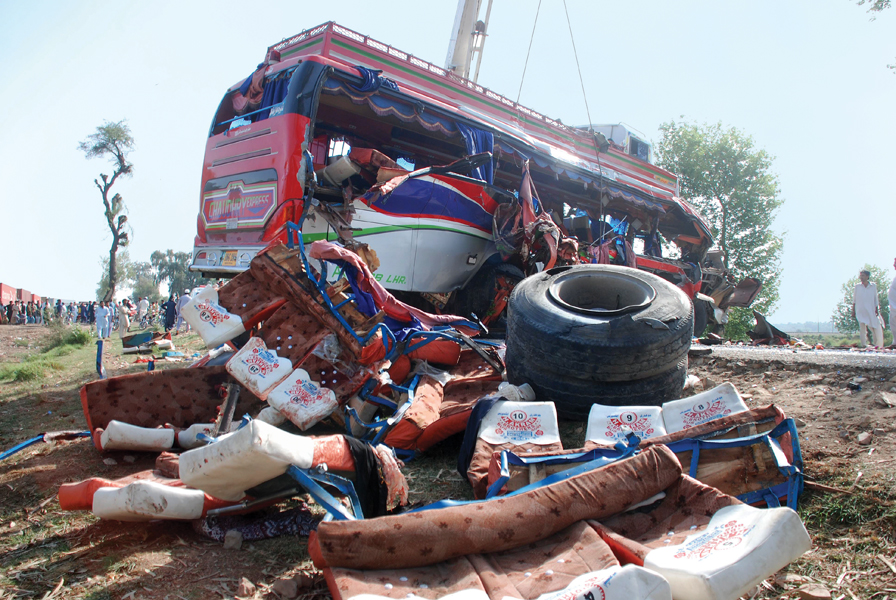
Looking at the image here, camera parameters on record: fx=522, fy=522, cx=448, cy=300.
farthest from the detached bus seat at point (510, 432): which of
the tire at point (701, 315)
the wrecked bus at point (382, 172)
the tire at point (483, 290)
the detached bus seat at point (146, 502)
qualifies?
the tire at point (701, 315)

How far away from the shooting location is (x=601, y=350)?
10.2 ft

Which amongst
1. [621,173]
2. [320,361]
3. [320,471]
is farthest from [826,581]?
[621,173]

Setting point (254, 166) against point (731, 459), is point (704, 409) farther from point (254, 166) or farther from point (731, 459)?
point (254, 166)

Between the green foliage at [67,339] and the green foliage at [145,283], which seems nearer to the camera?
the green foliage at [67,339]

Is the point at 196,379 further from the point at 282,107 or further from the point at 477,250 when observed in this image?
the point at 477,250

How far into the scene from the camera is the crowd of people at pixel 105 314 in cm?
1789

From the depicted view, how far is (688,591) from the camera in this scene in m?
1.35

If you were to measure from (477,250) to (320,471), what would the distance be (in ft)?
16.3

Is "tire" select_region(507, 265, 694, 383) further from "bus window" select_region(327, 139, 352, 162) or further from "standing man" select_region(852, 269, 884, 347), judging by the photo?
"standing man" select_region(852, 269, 884, 347)

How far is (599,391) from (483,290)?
3.40 meters

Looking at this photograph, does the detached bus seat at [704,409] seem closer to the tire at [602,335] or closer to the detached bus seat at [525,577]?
the tire at [602,335]

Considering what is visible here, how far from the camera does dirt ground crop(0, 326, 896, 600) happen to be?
172cm

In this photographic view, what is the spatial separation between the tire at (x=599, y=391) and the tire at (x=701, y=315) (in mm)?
6431

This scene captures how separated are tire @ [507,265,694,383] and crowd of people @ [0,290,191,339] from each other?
52.1ft
